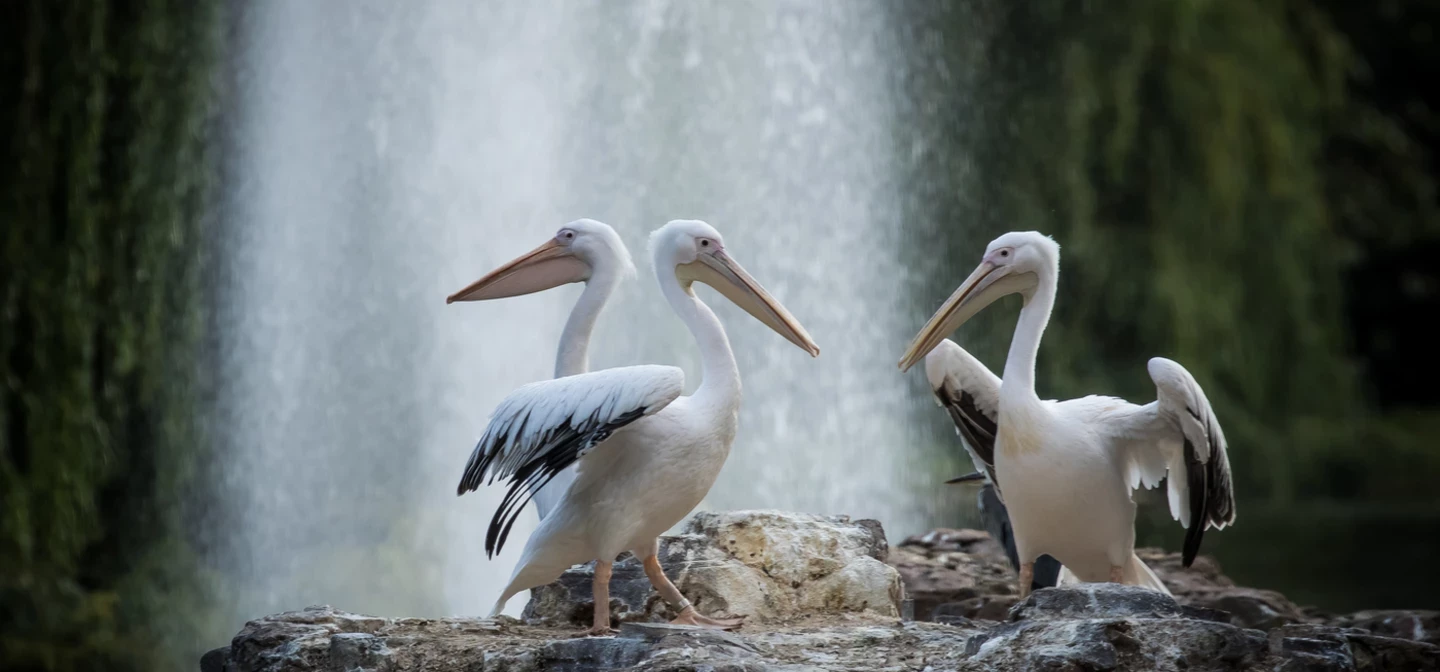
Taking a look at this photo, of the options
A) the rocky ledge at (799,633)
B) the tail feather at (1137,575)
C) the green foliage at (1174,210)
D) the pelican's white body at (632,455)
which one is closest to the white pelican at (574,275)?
the rocky ledge at (799,633)

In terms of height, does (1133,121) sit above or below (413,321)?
above

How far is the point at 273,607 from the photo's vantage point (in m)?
8.62

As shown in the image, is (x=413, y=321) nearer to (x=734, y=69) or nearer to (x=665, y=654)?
(x=734, y=69)

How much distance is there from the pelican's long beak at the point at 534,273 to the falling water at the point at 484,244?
11.4 feet

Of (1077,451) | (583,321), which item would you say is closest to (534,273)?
(583,321)

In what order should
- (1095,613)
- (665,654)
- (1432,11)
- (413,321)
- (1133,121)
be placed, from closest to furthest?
1. (665,654)
2. (1095,613)
3. (413,321)
4. (1133,121)
5. (1432,11)

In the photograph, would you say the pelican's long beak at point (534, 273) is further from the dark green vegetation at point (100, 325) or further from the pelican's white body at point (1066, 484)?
the dark green vegetation at point (100, 325)

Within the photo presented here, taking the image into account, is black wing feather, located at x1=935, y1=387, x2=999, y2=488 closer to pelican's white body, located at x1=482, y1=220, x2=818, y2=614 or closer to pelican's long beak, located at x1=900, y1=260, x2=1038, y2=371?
pelican's long beak, located at x1=900, y1=260, x2=1038, y2=371

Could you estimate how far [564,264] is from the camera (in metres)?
5.29

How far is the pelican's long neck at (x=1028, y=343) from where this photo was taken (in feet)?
15.4

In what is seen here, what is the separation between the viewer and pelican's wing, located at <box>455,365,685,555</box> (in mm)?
4055

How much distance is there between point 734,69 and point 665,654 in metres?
6.99

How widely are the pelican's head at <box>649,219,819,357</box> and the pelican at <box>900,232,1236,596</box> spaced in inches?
17.9

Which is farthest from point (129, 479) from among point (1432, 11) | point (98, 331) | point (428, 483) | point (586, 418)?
point (1432, 11)
